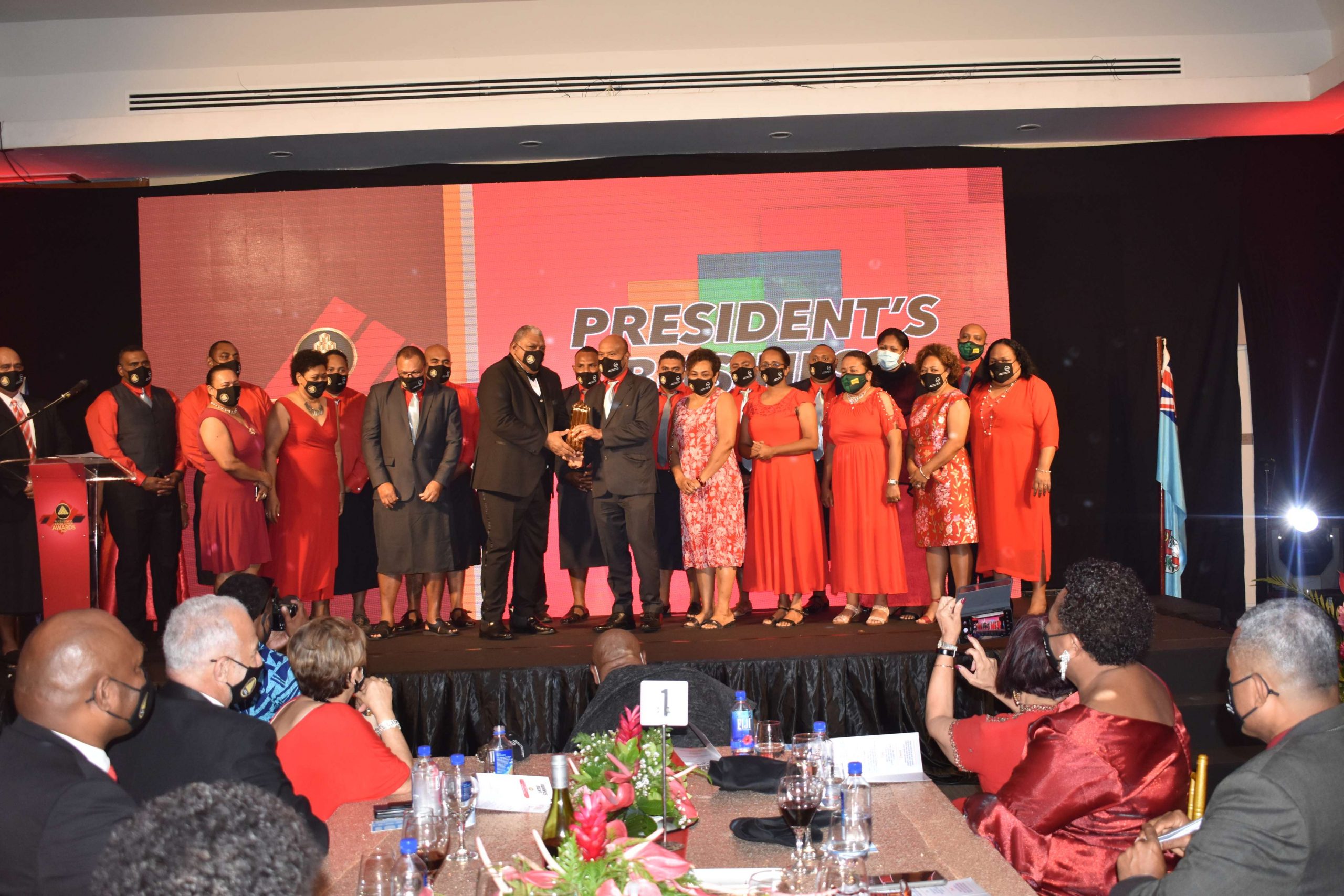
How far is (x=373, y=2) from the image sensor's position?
739 centimetres

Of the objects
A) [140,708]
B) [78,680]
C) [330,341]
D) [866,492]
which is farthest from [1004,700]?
[330,341]

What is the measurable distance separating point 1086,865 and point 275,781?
1.70m

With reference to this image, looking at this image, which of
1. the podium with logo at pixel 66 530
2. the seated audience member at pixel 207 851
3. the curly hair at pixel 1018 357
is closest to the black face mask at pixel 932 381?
the curly hair at pixel 1018 357

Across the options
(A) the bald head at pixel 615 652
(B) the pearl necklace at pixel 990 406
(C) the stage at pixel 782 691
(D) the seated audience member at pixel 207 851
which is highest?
(B) the pearl necklace at pixel 990 406

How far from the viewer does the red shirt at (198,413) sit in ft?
21.8

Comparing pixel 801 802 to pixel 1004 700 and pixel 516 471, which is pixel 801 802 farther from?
pixel 516 471

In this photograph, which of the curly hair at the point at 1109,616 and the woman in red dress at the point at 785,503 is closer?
the curly hair at the point at 1109,616

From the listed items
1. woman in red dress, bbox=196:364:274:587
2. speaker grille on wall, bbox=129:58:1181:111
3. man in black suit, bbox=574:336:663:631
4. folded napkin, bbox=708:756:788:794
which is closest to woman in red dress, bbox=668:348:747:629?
man in black suit, bbox=574:336:663:631

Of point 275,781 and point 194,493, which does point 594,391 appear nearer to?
point 194,493

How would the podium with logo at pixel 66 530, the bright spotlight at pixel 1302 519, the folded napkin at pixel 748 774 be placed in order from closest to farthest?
the folded napkin at pixel 748 774, the podium with logo at pixel 66 530, the bright spotlight at pixel 1302 519

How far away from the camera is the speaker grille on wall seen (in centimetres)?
737

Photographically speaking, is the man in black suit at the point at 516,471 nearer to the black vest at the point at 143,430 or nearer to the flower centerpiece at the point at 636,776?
the black vest at the point at 143,430

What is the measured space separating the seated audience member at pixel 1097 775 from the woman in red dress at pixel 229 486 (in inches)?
190

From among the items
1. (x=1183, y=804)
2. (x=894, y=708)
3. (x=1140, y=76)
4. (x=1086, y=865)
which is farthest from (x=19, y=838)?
(x=1140, y=76)
